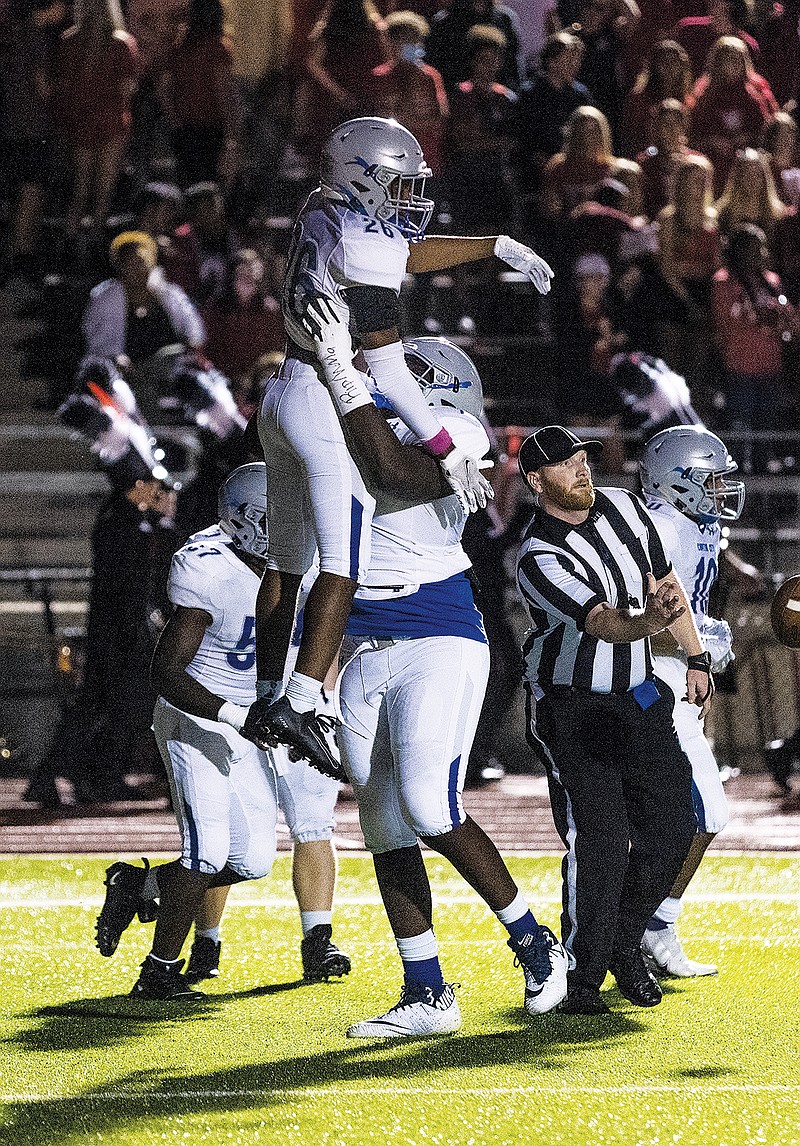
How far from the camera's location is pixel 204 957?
19.2 feet

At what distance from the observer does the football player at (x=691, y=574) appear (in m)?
5.77

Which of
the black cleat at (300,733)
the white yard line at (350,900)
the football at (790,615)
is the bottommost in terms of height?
the white yard line at (350,900)

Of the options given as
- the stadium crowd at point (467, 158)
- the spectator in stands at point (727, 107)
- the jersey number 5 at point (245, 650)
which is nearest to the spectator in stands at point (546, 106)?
the stadium crowd at point (467, 158)

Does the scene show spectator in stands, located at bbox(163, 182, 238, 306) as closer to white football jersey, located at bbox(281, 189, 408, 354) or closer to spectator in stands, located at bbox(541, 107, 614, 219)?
spectator in stands, located at bbox(541, 107, 614, 219)

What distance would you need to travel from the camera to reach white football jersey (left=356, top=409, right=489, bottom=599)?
16.1 ft

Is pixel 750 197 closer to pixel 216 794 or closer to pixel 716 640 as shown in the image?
pixel 716 640

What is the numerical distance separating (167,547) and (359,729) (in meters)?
5.53

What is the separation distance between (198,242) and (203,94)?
1.21 metres

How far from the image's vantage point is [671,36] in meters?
13.2

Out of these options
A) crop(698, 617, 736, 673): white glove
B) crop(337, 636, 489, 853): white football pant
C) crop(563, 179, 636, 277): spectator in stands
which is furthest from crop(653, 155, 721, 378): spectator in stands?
crop(337, 636, 489, 853): white football pant

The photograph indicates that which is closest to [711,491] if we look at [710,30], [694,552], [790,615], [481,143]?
[694,552]

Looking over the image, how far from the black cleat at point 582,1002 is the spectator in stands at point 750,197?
7.53 metres

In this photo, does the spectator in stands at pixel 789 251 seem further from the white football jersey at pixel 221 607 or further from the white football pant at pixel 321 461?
the white football pant at pixel 321 461

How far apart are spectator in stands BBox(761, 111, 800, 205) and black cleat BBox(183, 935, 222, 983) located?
317 inches
